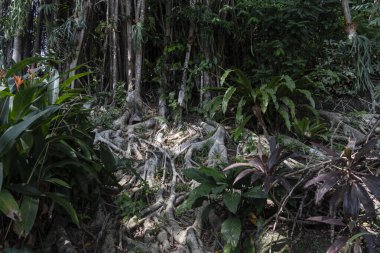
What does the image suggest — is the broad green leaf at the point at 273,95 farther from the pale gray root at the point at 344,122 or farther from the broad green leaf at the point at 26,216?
the broad green leaf at the point at 26,216

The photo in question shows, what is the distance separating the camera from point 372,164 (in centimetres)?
231

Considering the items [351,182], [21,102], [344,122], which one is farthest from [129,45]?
[351,182]

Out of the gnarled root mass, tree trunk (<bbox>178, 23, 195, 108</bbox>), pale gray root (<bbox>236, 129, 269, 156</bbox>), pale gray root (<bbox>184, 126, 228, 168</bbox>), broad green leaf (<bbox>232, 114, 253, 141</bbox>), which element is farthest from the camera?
tree trunk (<bbox>178, 23, 195, 108</bbox>)

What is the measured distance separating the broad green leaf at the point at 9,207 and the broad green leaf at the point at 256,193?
139 cm

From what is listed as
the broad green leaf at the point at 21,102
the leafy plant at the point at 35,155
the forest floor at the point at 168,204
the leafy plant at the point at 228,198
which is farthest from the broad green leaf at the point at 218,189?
the broad green leaf at the point at 21,102

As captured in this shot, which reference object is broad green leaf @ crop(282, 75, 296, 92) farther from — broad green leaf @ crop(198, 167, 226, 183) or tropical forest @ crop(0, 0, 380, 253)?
broad green leaf @ crop(198, 167, 226, 183)

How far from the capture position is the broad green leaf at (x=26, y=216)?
1943 mm

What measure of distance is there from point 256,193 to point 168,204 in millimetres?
850

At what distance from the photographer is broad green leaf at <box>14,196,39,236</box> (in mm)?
1943

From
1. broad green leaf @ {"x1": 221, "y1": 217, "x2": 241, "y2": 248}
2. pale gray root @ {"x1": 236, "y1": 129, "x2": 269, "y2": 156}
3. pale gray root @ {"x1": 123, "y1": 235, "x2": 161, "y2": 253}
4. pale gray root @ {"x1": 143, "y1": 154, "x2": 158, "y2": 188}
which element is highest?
pale gray root @ {"x1": 236, "y1": 129, "x2": 269, "y2": 156}

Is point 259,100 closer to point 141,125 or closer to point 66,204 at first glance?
point 141,125

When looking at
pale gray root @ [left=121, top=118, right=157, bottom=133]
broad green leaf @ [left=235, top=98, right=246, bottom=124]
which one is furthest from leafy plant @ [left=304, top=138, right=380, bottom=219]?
pale gray root @ [left=121, top=118, right=157, bottom=133]

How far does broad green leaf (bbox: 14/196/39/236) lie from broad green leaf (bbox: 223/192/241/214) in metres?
1.16

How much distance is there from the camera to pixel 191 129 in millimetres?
4219
